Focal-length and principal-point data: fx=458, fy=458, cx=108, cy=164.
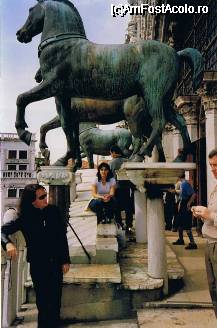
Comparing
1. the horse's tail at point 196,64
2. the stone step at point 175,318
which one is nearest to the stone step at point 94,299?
the stone step at point 175,318

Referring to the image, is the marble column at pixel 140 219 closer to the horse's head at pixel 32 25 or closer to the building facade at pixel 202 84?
the building facade at pixel 202 84

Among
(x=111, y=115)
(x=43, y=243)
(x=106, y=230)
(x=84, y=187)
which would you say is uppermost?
(x=111, y=115)

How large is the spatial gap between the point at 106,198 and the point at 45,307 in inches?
81.4

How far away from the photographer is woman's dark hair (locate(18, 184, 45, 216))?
3422 millimetres

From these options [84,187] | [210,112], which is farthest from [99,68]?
[84,187]

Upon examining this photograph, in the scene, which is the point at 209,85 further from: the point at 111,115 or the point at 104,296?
the point at 104,296

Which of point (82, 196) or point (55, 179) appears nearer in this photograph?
point (55, 179)

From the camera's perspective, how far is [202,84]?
28.1ft

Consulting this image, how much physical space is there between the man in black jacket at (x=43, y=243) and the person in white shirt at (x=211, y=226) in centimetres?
108

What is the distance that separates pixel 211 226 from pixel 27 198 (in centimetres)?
137

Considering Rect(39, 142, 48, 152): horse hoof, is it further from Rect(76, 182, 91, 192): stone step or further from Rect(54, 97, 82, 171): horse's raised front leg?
Rect(76, 182, 91, 192): stone step

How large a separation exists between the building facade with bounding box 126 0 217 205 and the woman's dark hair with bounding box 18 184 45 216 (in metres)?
3.92

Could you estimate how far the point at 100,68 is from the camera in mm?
4535

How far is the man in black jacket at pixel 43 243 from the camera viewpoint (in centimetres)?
346
